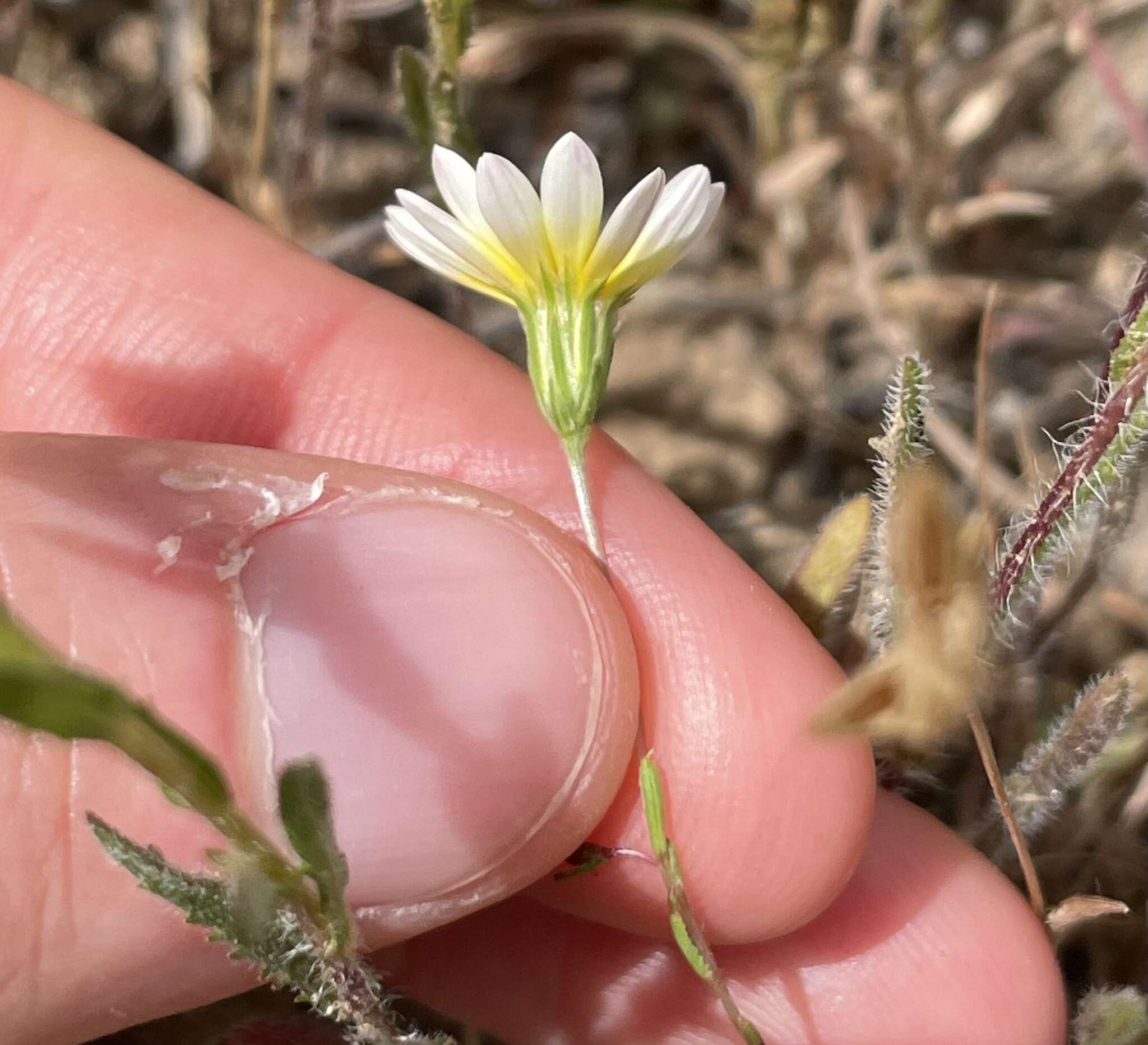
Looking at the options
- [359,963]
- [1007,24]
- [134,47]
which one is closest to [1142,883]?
[359,963]

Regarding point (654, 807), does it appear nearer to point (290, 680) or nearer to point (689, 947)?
point (689, 947)

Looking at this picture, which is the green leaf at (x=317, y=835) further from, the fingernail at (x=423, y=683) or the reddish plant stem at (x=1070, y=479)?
the reddish plant stem at (x=1070, y=479)

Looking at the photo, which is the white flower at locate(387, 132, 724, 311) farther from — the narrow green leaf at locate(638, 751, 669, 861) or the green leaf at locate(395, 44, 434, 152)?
the narrow green leaf at locate(638, 751, 669, 861)

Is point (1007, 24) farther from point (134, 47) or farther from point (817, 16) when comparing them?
point (134, 47)

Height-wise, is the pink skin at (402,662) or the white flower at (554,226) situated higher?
the white flower at (554,226)

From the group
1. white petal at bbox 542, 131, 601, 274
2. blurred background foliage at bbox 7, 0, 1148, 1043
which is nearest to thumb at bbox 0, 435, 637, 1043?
white petal at bbox 542, 131, 601, 274

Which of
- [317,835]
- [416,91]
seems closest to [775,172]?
[416,91]

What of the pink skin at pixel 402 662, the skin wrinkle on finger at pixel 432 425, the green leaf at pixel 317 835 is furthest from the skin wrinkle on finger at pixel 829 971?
the green leaf at pixel 317 835
